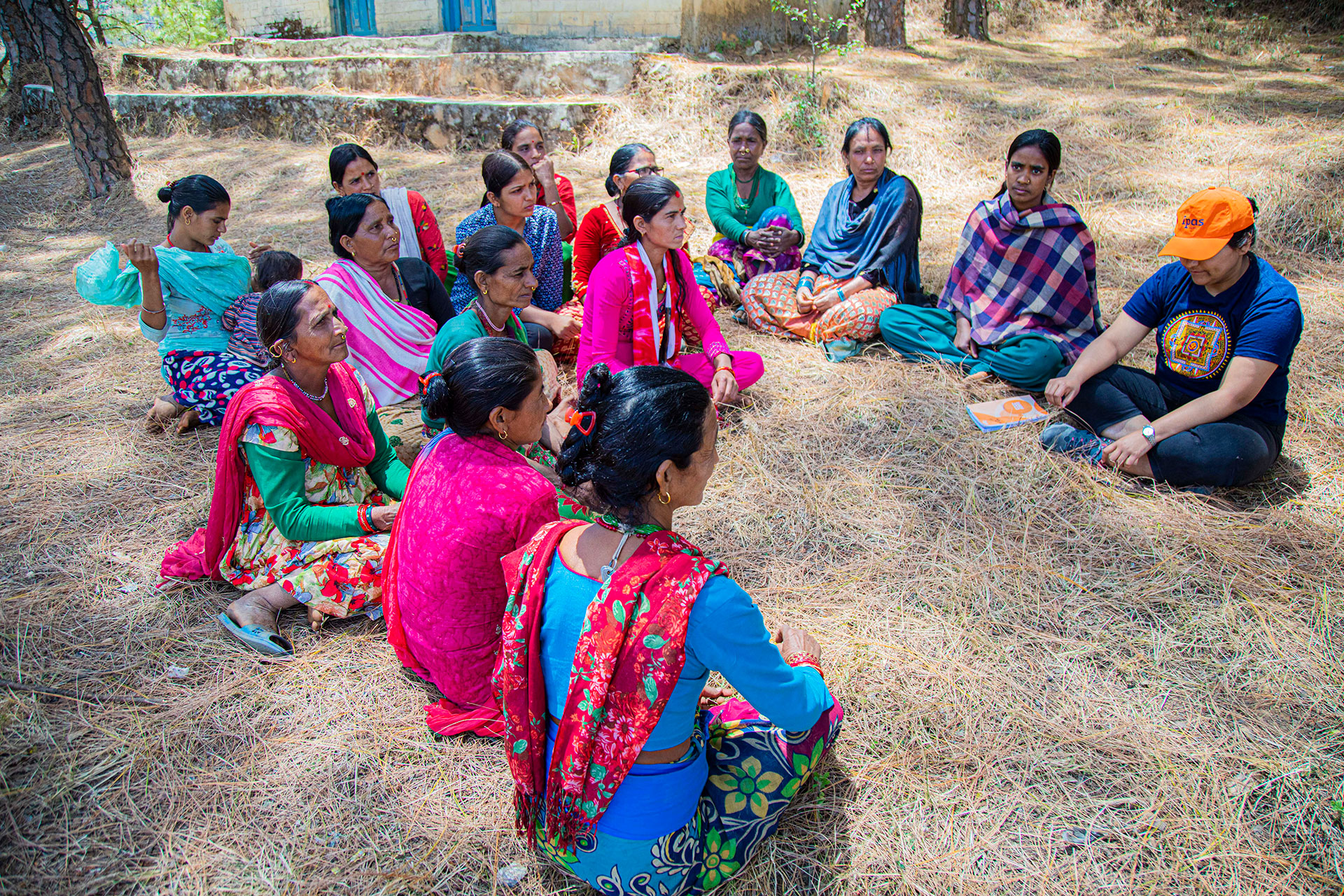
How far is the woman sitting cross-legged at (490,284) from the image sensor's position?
9.57 feet

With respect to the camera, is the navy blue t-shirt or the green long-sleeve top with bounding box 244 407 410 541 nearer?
the green long-sleeve top with bounding box 244 407 410 541

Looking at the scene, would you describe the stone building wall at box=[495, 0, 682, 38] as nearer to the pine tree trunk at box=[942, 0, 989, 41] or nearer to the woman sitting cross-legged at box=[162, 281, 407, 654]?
the pine tree trunk at box=[942, 0, 989, 41]

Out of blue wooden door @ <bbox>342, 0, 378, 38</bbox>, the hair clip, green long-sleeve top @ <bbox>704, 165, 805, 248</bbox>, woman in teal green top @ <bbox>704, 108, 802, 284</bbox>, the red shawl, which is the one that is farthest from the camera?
blue wooden door @ <bbox>342, 0, 378, 38</bbox>

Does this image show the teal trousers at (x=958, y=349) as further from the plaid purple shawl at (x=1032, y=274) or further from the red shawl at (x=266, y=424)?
the red shawl at (x=266, y=424)

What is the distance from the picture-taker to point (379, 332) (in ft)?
11.3

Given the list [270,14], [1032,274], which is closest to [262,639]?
[1032,274]

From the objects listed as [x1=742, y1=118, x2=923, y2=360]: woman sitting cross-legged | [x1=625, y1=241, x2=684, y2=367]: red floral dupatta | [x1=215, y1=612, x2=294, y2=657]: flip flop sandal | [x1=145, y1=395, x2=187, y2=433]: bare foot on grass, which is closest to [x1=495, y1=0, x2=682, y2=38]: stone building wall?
[x1=742, y1=118, x2=923, y2=360]: woman sitting cross-legged

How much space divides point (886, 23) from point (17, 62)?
1157 centimetres

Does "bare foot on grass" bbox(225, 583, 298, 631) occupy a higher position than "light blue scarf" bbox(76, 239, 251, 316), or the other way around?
"light blue scarf" bbox(76, 239, 251, 316)

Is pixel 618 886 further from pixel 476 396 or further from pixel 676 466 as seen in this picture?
pixel 476 396

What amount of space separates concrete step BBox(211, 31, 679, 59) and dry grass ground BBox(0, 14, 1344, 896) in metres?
6.71

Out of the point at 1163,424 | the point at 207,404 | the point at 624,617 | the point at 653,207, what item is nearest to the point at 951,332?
the point at 1163,424

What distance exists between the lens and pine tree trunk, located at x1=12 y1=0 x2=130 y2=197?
21.5 feet

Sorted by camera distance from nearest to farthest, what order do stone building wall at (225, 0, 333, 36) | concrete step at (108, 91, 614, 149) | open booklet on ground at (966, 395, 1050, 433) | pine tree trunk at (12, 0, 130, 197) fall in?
1. open booklet on ground at (966, 395, 1050, 433)
2. pine tree trunk at (12, 0, 130, 197)
3. concrete step at (108, 91, 614, 149)
4. stone building wall at (225, 0, 333, 36)
